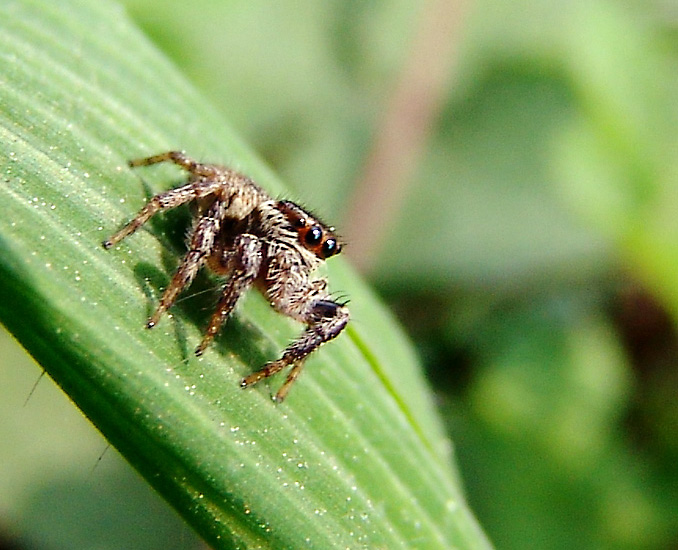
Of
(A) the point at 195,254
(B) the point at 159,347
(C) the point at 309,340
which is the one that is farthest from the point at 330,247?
(B) the point at 159,347

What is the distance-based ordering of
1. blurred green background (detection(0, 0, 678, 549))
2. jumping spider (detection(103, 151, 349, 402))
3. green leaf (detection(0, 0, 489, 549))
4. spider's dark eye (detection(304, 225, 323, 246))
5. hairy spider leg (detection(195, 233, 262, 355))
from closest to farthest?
green leaf (detection(0, 0, 489, 549)) → hairy spider leg (detection(195, 233, 262, 355)) → jumping spider (detection(103, 151, 349, 402)) → spider's dark eye (detection(304, 225, 323, 246)) → blurred green background (detection(0, 0, 678, 549))

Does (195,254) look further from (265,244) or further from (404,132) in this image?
(404,132)

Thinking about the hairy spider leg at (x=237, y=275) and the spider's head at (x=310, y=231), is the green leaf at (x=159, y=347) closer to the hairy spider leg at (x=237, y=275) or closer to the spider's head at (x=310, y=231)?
the hairy spider leg at (x=237, y=275)

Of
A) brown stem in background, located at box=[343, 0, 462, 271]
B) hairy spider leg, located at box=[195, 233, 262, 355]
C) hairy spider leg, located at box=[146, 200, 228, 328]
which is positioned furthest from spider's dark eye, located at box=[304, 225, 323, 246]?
brown stem in background, located at box=[343, 0, 462, 271]

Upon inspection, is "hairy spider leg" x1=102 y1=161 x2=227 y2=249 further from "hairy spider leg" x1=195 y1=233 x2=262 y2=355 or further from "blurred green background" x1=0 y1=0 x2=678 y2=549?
"blurred green background" x1=0 y1=0 x2=678 y2=549

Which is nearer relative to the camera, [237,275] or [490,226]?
[237,275]

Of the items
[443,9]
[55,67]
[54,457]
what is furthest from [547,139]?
[55,67]

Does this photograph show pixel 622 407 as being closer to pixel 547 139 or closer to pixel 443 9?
pixel 547 139
